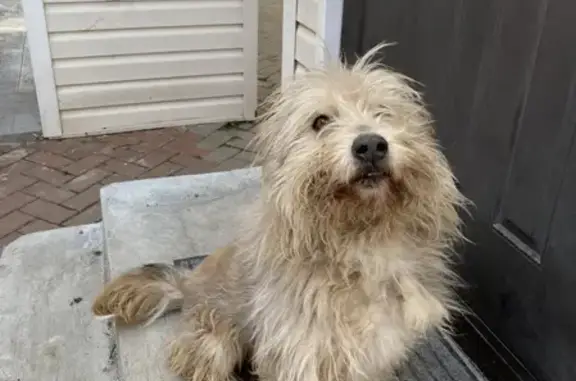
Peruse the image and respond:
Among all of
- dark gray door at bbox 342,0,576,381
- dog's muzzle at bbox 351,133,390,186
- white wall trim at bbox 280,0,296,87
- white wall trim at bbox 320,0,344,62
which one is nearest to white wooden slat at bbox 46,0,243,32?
white wall trim at bbox 280,0,296,87

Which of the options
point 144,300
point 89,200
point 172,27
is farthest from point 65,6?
point 144,300

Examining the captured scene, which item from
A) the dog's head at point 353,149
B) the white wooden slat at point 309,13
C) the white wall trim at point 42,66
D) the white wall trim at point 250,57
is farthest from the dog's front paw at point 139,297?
the white wall trim at point 250,57

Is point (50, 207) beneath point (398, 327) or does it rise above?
beneath

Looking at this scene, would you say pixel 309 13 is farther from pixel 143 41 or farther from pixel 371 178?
pixel 371 178

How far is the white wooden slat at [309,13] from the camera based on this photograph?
2.66m

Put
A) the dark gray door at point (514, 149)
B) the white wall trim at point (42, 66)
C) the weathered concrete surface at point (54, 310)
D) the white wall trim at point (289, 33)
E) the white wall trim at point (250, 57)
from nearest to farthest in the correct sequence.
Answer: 1. the dark gray door at point (514, 149)
2. the weathered concrete surface at point (54, 310)
3. the white wall trim at point (289, 33)
4. the white wall trim at point (42, 66)
5. the white wall trim at point (250, 57)

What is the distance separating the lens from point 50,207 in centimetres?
317

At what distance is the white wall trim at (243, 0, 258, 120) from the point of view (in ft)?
12.8

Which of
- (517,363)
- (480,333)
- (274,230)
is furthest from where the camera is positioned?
(480,333)

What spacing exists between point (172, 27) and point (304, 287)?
2.72m

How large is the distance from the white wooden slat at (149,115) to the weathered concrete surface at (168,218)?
1346 mm

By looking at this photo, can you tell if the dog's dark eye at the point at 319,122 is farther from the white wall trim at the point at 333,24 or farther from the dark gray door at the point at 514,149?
the white wall trim at the point at 333,24

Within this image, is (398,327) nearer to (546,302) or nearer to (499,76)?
(546,302)

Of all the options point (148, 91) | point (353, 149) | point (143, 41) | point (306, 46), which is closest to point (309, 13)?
point (306, 46)
